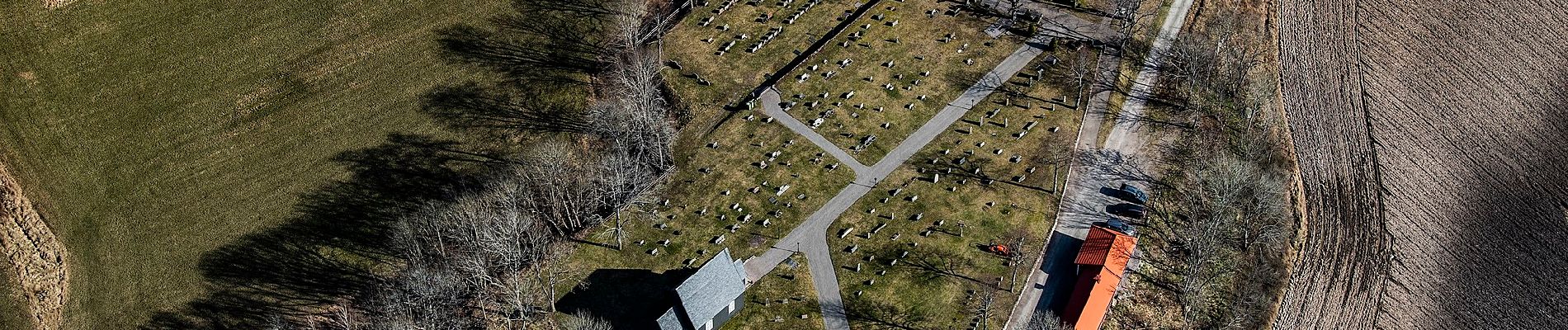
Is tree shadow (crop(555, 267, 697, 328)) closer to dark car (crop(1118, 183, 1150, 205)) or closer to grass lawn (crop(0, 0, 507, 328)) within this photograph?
grass lawn (crop(0, 0, 507, 328))

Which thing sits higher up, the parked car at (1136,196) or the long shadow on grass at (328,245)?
the long shadow on grass at (328,245)

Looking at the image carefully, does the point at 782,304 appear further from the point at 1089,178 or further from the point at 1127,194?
the point at 1127,194

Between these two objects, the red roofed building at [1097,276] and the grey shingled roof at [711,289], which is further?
the red roofed building at [1097,276]

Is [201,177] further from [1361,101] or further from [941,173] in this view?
[1361,101]

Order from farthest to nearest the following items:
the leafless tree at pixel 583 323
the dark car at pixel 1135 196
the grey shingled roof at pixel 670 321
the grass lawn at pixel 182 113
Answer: the dark car at pixel 1135 196 < the grass lawn at pixel 182 113 < the grey shingled roof at pixel 670 321 < the leafless tree at pixel 583 323

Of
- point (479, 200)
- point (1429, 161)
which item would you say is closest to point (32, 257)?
point (479, 200)

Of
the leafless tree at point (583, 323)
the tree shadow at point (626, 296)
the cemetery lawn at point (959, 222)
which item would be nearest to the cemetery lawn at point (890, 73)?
the cemetery lawn at point (959, 222)

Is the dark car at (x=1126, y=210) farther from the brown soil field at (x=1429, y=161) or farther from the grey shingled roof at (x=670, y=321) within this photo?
the grey shingled roof at (x=670, y=321)
